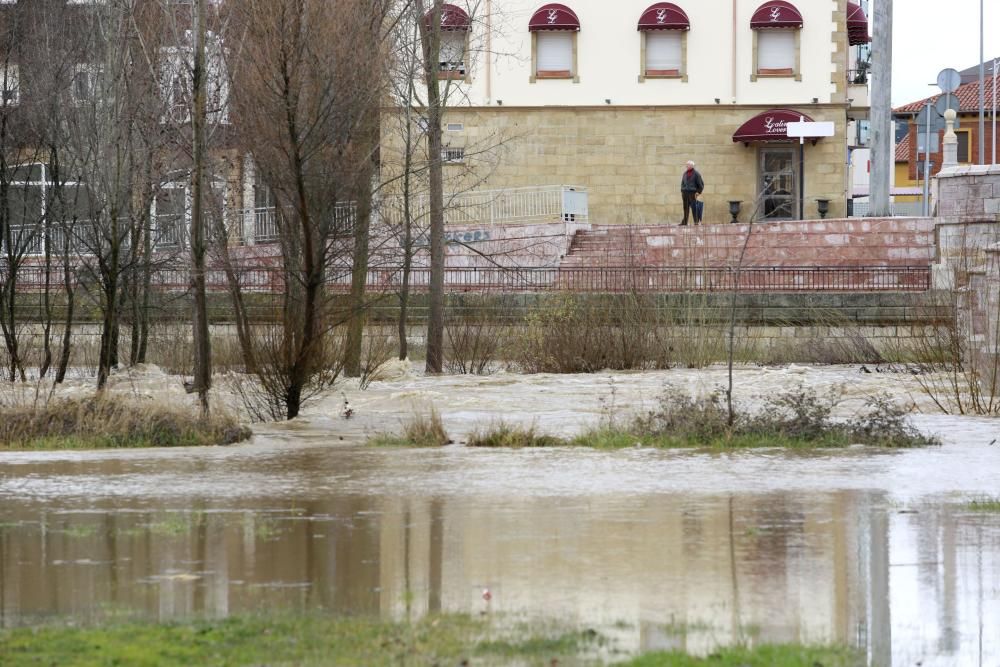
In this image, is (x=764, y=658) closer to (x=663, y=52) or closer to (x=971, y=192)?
(x=971, y=192)

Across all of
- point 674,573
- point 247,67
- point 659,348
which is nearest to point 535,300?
point 659,348

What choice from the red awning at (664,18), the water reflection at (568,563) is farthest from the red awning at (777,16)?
the water reflection at (568,563)

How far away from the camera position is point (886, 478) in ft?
46.8

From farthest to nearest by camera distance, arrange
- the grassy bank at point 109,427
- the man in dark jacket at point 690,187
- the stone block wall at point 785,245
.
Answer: the man in dark jacket at point 690,187
the stone block wall at point 785,245
the grassy bank at point 109,427

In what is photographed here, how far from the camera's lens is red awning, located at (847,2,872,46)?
53.9m

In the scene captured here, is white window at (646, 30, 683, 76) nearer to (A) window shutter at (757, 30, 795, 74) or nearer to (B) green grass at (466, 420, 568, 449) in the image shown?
(A) window shutter at (757, 30, 795, 74)

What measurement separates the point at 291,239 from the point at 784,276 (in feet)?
57.2

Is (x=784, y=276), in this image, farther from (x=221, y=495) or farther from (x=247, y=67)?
(x=221, y=495)

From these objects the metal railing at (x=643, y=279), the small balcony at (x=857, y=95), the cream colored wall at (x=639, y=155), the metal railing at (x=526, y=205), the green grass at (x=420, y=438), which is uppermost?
the small balcony at (x=857, y=95)

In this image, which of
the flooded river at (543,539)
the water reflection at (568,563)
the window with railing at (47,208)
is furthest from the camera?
the window with railing at (47,208)

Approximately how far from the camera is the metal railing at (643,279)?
32.6 m

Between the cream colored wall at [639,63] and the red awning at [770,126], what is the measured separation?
3.40 feet

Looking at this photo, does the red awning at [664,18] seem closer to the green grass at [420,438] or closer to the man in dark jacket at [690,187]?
the man in dark jacket at [690,187]

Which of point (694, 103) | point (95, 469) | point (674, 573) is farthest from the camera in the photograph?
point (694, 103)
